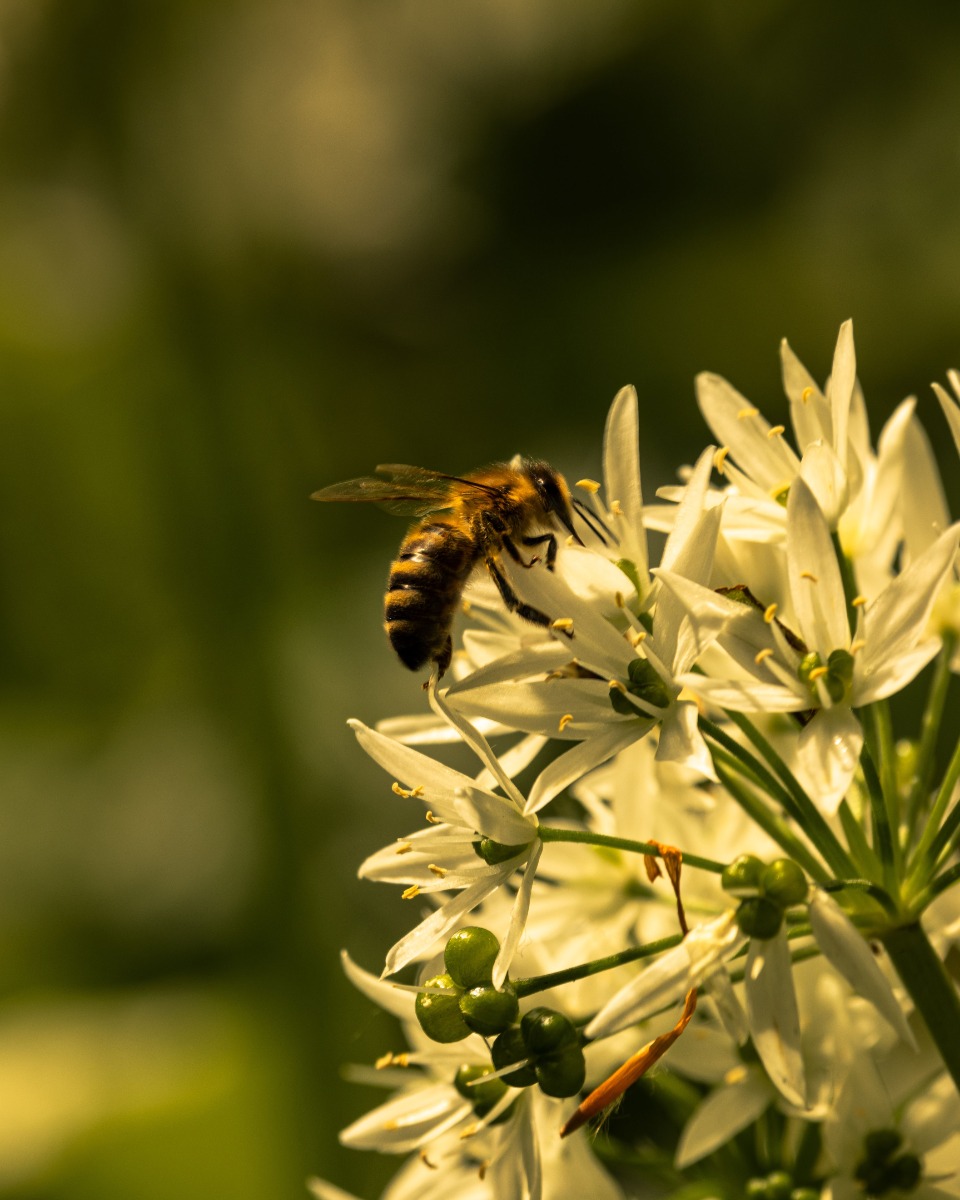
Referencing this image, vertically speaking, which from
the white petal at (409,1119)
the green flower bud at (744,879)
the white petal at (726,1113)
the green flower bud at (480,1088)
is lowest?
the white petal at (726,1113)

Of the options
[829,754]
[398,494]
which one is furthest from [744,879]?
[398,494]

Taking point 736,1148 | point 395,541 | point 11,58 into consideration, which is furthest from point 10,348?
point 736,1148

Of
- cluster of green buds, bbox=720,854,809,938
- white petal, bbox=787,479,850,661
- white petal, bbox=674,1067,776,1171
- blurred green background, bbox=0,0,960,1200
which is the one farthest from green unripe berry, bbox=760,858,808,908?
blurred green background, bbox=0,0,960,1200

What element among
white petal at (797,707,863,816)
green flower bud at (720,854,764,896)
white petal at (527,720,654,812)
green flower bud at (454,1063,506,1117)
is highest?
white petal at (527,720,654,812)

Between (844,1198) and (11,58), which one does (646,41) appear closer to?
(11,58)

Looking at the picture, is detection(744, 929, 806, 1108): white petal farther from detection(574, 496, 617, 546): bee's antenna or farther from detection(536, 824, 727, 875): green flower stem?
detection(574, 496, 617, 546): bee's antenna

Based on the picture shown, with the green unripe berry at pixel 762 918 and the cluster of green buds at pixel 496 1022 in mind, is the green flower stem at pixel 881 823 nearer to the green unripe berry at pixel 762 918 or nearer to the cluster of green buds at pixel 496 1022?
the green unripe berry at pixel 762 918

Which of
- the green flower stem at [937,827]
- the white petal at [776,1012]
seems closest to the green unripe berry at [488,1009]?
the white petal at [776,1012]
